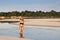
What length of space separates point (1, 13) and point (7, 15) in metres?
3.35

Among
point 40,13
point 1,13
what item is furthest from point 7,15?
point 40,13

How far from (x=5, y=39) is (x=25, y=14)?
243 ft

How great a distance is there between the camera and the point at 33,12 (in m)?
92.9

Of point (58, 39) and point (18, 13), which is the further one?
point (18, 13)

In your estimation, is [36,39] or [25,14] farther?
[25,14]

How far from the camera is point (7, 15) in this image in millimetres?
90500

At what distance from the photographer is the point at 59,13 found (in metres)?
89.5

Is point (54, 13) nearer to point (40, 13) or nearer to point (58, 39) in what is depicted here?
point (40, 13)

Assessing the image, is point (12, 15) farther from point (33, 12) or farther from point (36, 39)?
point (36, 39)

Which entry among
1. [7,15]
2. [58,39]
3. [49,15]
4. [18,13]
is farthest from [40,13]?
[58,39]

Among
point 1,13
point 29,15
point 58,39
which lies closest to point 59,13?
point 29,15

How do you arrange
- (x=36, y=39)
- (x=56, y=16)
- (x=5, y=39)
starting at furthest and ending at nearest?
(x=56, y=16), (x=36, y=39), (x=5, y=39)

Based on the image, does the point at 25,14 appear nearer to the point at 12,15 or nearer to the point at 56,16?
the point at 12,15

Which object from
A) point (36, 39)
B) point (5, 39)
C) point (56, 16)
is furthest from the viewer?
point (56, 16)
